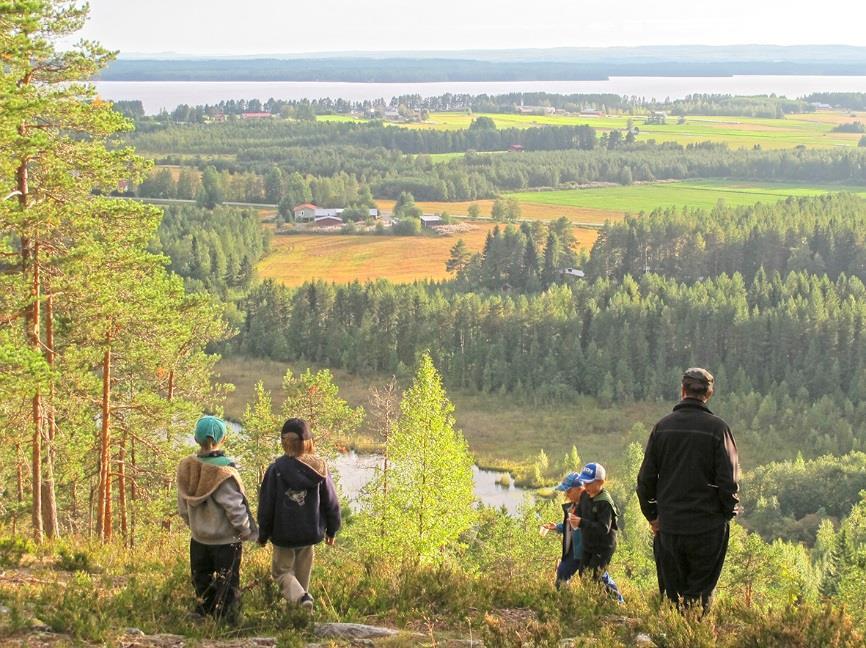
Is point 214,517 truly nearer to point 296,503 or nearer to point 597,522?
point 296,503

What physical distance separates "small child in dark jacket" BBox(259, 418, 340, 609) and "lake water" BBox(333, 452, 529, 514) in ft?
105

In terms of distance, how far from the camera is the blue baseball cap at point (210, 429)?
9047 millimetres

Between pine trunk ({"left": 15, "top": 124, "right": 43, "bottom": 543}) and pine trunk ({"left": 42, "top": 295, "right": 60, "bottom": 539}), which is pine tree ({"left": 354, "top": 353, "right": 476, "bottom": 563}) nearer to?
pine trunk ({"left": 42, "top": 295, "right": 60, "bottom": 539})

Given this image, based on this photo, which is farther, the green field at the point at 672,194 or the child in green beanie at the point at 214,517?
the green field at the point at 672,194

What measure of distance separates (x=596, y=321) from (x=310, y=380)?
42.7 meters

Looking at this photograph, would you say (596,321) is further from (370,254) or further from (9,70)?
(9,70)

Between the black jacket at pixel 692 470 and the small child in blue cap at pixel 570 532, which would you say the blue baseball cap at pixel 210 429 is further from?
the black jacket at pixel 692 470

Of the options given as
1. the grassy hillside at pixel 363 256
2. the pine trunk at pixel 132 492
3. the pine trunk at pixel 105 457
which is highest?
the pine trunk at pixel 105 457

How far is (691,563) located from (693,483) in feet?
2.59

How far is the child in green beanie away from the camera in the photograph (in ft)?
30.1

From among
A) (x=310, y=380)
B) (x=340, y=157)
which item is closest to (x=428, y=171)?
(x=340, y=157)

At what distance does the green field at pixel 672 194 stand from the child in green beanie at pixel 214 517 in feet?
408

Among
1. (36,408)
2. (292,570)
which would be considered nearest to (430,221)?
(36,408)

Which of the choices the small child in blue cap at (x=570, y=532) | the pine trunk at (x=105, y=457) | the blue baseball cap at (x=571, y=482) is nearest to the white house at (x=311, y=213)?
the pine trunk at (x=105, y=457)
